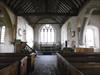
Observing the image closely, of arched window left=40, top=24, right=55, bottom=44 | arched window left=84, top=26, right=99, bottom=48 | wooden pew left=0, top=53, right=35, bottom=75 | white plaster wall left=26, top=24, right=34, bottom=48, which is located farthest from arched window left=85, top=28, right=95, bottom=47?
wooden pew left=0, top=53, right=35, bottom=75

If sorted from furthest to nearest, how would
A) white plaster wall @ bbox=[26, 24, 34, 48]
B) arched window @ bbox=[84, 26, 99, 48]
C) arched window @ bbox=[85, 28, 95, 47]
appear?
white plaster wall @ bbox=[26, 24, 34, 48]
arched window @ bbox=[85, 28, 95, 47]
arched window @ bbox=[84, 26, 99, 48]

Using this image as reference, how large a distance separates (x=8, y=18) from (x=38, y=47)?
8.27 m

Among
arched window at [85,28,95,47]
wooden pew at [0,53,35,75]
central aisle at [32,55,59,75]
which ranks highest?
arched window at [85,28,95,47]

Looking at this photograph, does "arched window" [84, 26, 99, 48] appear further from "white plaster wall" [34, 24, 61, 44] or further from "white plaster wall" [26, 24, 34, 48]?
"white plaster wall" [34, 24, 61, 44]

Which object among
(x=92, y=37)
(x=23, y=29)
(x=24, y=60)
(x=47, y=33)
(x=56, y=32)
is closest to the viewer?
(x=24, y=60)

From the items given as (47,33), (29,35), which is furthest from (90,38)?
(47,33)

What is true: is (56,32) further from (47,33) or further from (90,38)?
(90,38)

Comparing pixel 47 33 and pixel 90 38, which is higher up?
pixel 47 33

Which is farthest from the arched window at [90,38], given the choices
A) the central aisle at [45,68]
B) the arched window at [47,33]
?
the arched window at [47,33]

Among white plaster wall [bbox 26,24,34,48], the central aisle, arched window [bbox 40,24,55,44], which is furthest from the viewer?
arched window [bbox 40,24,55,44]

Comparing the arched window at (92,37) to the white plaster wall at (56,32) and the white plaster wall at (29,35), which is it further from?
the white plaster wall at (56,32)

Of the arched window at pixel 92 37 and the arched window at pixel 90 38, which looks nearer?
the arched window at pixel 92 37

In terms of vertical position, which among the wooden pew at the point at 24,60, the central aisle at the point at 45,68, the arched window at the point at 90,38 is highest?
the arched window at the point at 90,38

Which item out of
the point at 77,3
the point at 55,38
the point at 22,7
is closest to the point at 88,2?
the point at 77,3
